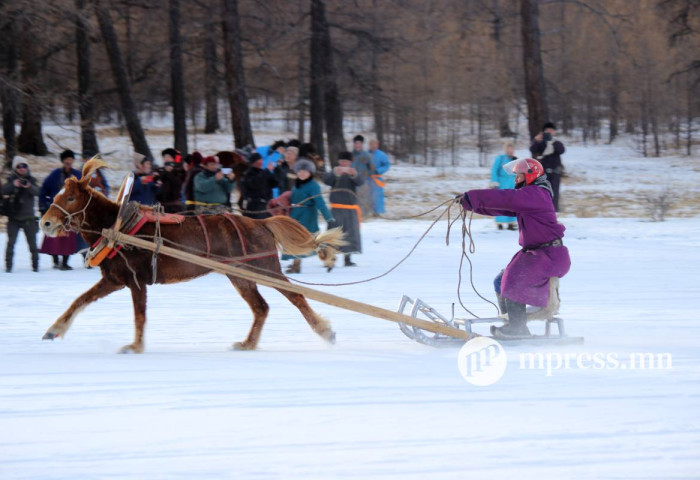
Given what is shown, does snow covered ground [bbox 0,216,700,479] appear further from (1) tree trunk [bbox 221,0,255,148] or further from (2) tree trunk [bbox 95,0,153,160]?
(2) tree trunk [bbox 95,0,153,160]

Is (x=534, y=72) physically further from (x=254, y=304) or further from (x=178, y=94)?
(x=254, y=304)

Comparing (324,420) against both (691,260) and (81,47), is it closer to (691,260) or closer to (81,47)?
(691,260)

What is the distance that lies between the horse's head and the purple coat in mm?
3124

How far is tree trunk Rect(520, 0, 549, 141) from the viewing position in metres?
19.3

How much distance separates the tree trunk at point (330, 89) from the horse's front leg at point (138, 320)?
16.3 meters

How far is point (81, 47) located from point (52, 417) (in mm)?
20267

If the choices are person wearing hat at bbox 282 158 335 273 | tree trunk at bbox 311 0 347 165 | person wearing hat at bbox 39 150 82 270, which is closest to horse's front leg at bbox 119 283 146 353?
person wearing hat at bbox 282 158 335 273

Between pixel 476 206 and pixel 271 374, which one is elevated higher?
pixel 476 206

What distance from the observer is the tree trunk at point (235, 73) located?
2087 cm

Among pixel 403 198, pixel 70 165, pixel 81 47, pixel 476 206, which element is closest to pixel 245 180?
pixel 70 165

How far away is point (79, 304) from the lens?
6.82m

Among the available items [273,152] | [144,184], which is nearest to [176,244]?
[144,184]

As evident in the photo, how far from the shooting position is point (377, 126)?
3017cm

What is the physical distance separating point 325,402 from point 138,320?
2.12 meters
